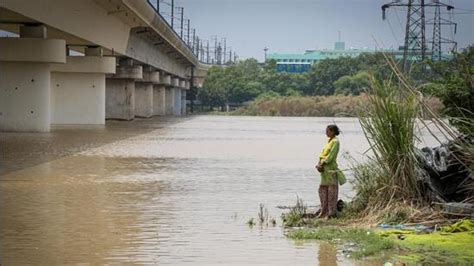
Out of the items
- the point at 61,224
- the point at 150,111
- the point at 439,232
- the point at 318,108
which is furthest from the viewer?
the point at 318,108

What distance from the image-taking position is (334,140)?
510 inches

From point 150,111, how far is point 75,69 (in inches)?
1011

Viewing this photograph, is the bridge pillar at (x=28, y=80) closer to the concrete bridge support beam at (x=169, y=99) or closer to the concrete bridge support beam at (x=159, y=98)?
the concrete bridge support beam at (x=159, y=98)

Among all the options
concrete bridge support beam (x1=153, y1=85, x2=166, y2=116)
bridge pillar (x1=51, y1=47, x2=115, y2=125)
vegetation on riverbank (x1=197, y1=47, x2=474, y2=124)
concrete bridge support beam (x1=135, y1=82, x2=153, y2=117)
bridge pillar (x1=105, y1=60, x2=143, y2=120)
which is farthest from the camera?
concrete bridge support beam (x1=153, y1=85, x2=166, y2=116)

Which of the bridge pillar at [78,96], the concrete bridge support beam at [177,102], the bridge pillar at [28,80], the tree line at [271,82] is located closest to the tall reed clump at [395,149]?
the bridge pillar at [28,80]

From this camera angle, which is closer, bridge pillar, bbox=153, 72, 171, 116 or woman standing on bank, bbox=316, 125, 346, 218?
woman standing on bank, bbox=316, 125, 346, 218

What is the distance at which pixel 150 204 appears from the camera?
15023mm

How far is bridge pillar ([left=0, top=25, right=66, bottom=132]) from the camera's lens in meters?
37.3

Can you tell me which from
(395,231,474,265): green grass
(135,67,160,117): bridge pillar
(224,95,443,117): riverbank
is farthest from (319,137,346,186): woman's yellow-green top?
(224,95,443,117): riverbank

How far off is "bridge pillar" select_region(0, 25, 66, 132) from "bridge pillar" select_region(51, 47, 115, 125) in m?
12.9

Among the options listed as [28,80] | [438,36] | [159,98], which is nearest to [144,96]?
[159,98]

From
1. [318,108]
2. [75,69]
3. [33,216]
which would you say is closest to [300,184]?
[33,216]

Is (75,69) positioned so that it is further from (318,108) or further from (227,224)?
(318,108)

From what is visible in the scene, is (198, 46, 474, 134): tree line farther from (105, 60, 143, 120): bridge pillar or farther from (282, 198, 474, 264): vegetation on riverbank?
(282, 198, 474, 264): vegetation on riverbank
